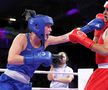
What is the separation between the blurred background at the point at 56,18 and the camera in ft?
21.2

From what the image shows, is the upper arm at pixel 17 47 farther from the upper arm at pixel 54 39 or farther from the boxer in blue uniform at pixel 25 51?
the upper arm at pixel 54 39

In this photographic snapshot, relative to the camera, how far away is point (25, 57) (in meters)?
2.02

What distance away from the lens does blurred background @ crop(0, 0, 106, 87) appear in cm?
648

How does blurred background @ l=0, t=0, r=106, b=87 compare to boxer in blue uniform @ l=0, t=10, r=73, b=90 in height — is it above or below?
above

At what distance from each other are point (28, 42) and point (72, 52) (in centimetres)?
619

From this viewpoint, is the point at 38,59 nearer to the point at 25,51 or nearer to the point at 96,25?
the point at 25,51

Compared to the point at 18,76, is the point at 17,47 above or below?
above

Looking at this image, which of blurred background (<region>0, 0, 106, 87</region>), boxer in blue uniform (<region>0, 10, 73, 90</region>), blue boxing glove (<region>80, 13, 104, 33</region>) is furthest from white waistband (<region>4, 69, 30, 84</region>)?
blurred background (<region>0, 0, 106, 87</region>)

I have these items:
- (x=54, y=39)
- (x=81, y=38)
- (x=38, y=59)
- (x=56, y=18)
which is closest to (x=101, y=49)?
(x=81, y=38)

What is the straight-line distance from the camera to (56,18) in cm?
750

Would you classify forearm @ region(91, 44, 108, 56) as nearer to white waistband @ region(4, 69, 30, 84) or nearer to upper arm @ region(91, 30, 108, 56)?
upper arm @ region(91, 30, 108, 56)

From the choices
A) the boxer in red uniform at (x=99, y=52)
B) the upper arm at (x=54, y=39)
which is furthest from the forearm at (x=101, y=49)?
the upper arm at (x=54, y=39)

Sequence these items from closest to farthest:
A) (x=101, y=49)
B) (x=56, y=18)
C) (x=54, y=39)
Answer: (x=101, y=49) → (x=54, y=39) → (x=56, y=18)

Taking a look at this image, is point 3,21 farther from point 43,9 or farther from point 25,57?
point 25,57
